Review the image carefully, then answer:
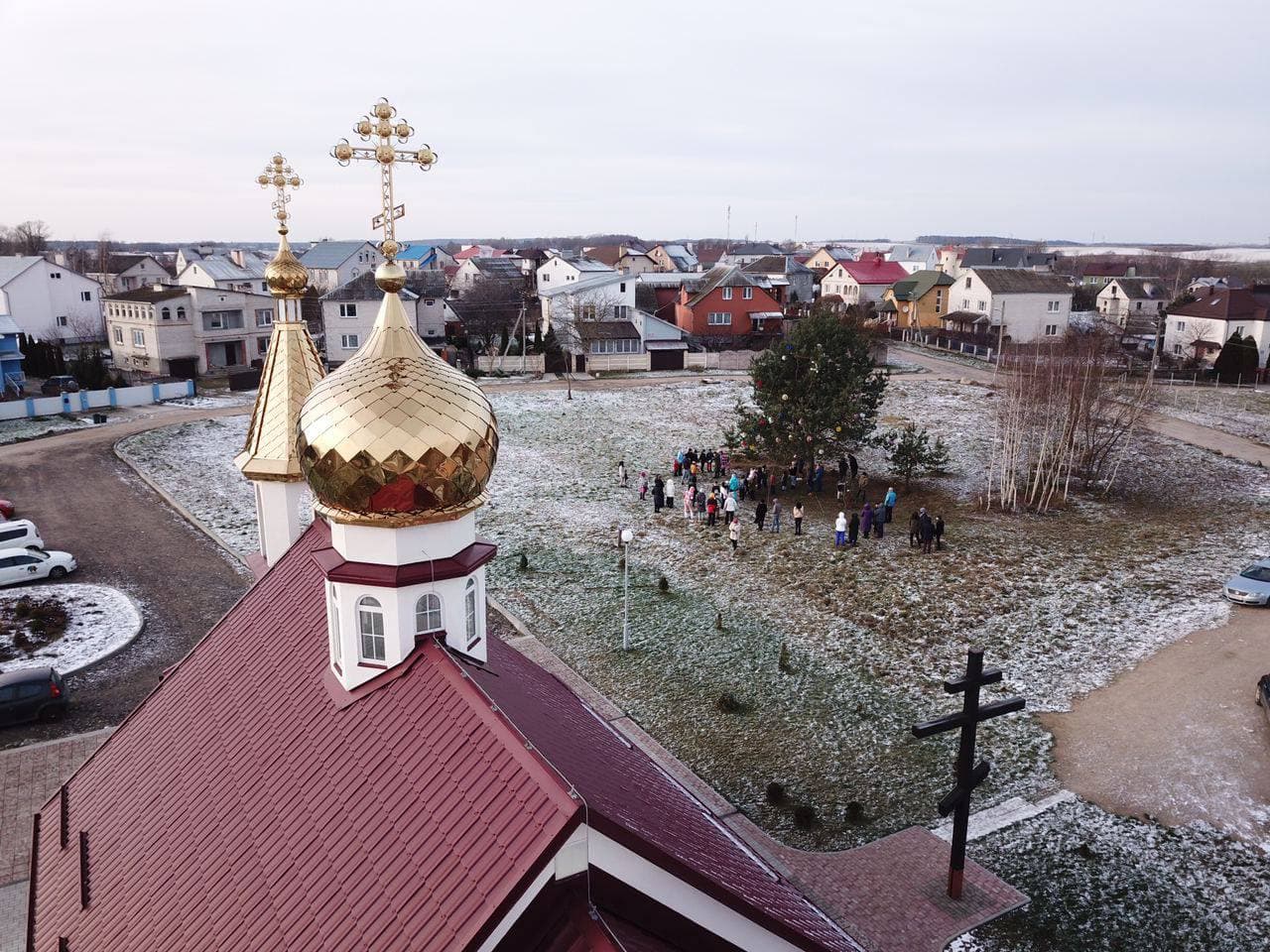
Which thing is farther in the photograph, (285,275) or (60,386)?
(60,386)

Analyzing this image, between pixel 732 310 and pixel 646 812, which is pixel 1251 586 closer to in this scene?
pixel 646 812

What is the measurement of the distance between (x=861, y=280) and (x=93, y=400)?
5636cm

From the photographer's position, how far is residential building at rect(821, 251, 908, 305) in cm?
7456

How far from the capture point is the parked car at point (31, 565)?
2020 cm

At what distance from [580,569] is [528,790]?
15.2 m

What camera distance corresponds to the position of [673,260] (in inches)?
4245

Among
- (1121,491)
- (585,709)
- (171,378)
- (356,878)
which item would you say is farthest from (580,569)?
(171,378)

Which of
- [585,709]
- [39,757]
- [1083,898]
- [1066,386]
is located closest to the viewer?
[585,709]

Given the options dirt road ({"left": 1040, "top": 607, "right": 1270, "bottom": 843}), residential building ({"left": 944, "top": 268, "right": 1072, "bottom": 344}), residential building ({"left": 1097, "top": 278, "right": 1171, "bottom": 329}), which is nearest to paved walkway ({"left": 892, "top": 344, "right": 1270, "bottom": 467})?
residential building ({"left": 944, "top": 268, "right": 1072, "bottom": 344})

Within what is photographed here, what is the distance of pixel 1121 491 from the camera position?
27016 millimetres

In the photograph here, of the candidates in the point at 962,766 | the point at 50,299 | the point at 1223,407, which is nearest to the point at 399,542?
the point at 962,766

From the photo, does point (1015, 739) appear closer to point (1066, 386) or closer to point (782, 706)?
point (782, 706)

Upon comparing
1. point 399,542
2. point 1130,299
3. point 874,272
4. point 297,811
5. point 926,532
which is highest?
point 874,272

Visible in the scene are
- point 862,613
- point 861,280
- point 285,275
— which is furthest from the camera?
point 861,280
